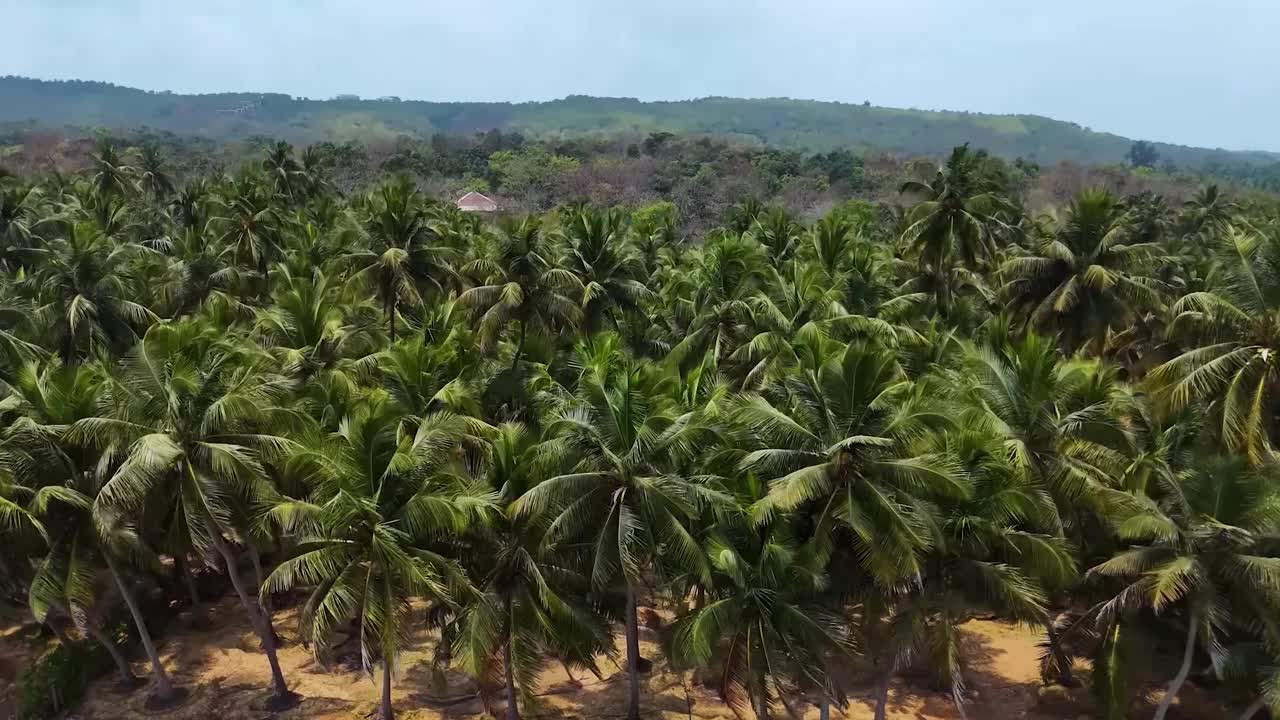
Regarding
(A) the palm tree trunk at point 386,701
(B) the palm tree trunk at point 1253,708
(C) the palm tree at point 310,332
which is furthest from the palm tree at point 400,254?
(B) the palm tree trunk at point 1253,708

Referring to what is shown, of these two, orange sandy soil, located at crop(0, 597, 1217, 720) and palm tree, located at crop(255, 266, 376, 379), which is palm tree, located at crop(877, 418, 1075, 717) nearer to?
orange sandy soil, located at crop(0, 597, 1217, 720)

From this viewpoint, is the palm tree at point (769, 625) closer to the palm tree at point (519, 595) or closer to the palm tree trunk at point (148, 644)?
the palm tree at point (519, 595)

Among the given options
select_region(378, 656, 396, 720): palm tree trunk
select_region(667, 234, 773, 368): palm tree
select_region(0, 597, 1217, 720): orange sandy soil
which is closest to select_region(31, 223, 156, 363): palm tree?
select_region(0, 597, 1217, 720): orange sandy soil

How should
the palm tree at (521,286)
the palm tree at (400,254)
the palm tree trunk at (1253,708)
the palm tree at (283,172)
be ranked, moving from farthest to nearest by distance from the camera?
the palm tree at (283,172) → the palm tree at (400,254) → the palm tree at (521,286) → the palm tree trunk at (1253,708)

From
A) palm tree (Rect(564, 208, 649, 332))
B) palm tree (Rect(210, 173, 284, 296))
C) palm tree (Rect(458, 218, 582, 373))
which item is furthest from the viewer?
palm tree (Rect(210, 173, 284, 296))

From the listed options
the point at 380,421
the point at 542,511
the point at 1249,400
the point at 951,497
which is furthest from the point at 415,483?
the point at 1249,400

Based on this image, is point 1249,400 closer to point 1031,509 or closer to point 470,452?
point 1031,509
